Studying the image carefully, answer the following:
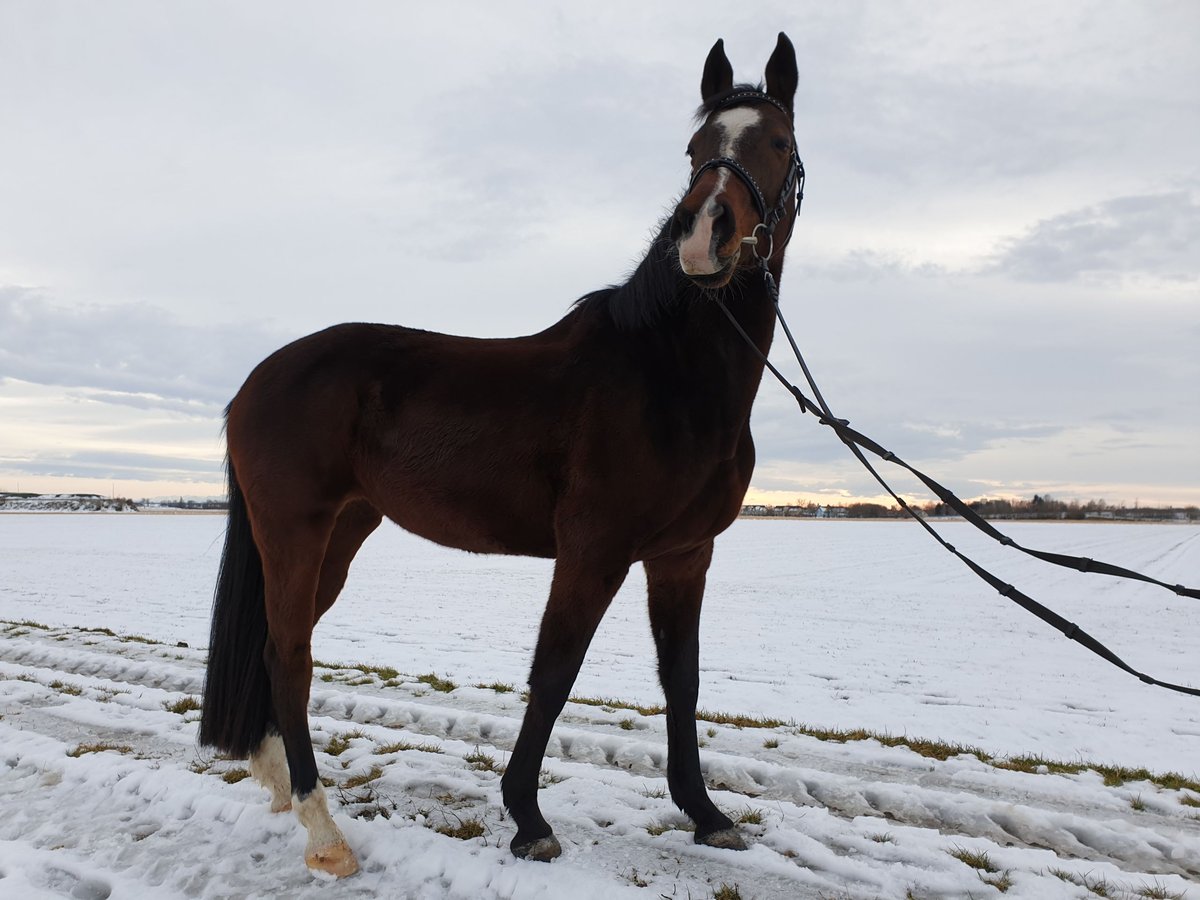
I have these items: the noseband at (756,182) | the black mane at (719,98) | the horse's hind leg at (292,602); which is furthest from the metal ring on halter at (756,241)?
the horse's hind leg at (292,602)

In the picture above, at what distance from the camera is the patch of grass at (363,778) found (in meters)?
3.96

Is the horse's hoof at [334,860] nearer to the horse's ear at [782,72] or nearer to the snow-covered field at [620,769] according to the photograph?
the snow-covered field at [620,769]

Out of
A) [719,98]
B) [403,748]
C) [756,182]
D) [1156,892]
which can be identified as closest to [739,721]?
[403,748]

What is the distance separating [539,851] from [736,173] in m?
2.90

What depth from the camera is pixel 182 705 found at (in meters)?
5.47

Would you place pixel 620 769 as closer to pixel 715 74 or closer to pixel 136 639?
pixel 715 74

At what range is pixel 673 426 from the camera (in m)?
3.12

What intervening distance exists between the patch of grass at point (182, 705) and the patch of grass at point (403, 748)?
1.89m

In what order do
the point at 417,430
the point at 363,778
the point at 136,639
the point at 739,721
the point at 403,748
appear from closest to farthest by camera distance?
the point at 417,430, the point at 363,778, the point at 403,748, the point at 739,721, the point at 136,639

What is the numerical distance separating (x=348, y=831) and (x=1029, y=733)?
16.9ft

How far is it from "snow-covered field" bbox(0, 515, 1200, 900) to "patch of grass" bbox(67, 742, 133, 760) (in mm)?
58

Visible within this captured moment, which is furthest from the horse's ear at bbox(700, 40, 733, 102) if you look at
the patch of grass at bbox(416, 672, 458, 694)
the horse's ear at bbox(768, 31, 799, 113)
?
the patch of grass at bbox(416, 672, 458, 694)

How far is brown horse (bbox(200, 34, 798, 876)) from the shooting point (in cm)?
305

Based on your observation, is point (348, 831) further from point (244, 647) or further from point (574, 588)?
point (574, 588)
